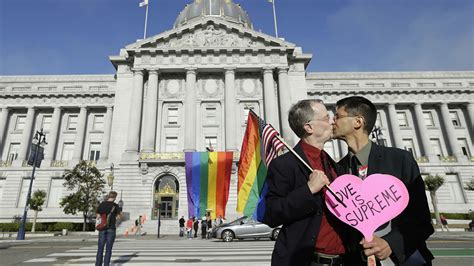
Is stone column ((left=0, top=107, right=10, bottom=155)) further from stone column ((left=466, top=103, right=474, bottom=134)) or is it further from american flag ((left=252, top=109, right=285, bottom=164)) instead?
stone column ((left=466, top=103, right=474, bottom=134))

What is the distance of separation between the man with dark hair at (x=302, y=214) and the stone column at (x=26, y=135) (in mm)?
50987

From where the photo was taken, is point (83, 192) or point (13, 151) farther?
point (13, 151)

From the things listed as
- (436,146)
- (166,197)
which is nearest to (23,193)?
(166,197)

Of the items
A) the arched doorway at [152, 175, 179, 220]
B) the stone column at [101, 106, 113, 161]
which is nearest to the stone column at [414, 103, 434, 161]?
the arched doorway at [152, 175, 179, 220]

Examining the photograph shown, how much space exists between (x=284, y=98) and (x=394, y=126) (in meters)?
19.0

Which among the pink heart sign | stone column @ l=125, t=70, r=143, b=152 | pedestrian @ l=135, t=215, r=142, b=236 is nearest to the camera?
the pink heart sign

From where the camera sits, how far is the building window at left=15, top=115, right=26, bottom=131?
47.2 metres

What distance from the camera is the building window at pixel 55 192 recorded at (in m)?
41.3

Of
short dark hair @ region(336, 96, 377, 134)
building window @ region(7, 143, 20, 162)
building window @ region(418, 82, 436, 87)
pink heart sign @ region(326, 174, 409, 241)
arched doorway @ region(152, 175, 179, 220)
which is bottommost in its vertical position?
pink heart sign @ region(326, 174, 409, 241)

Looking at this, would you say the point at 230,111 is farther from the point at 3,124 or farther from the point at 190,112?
the point at 3,124

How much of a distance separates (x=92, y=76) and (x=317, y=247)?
52.4 metres

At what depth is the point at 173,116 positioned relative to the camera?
39969mm

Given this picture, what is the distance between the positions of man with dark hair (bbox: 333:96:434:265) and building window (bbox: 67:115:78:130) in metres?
51.0

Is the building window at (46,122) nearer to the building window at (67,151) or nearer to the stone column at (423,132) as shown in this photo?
the building window at (67,151)
